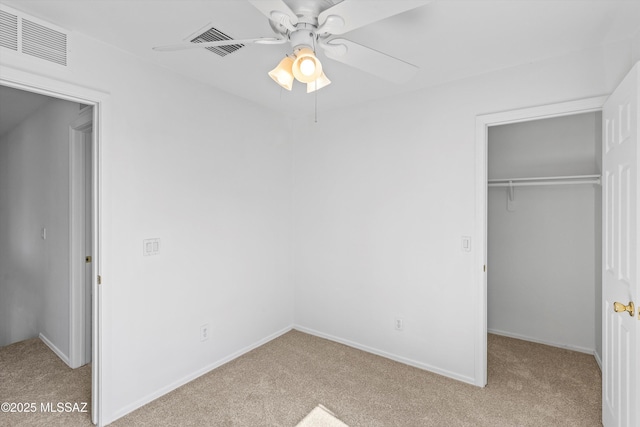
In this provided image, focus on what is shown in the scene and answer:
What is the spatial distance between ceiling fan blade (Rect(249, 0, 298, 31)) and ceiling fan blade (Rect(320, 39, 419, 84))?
0.63ft

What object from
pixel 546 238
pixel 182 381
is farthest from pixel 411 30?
pixel 182 381

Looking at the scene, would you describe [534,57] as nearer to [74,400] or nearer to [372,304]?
[372,304]

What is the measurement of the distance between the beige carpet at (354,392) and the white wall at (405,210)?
310 mm

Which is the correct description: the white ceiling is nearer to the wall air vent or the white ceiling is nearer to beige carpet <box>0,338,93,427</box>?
the wall air vent

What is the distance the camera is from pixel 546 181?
10.4ft

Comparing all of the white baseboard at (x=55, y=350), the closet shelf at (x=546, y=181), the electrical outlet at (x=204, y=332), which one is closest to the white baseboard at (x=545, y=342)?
the closet shelf at (x=546, y=181)

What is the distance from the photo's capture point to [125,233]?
85.3 inches

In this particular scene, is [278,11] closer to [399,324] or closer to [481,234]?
[481,234]

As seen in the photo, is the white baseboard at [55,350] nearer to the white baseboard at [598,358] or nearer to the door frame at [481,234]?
the door frame at [481,234]

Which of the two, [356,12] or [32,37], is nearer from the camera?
[356,12]

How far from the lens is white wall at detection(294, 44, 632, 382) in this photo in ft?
7.91

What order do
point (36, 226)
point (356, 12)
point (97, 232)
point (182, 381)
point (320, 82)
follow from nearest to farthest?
1. point (356, 12)
2. point (320, 82)
3. point (97, 232)
4. point (182, 381)
5. point (36, 226)

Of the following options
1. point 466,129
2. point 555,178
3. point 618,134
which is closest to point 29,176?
point 466,129

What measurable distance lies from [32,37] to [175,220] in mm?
1308
